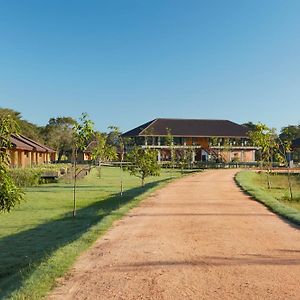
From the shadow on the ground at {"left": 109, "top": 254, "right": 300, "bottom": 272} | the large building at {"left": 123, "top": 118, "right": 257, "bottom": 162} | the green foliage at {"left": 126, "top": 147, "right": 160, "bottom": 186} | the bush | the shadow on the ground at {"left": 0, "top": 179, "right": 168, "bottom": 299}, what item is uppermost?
the large building at {"left": 123, "top": 118, "right": 257, "bottom": 162}

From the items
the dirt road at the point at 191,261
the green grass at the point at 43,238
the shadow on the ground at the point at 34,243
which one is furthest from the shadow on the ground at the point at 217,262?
the shadow on the ground at the point at 34,243

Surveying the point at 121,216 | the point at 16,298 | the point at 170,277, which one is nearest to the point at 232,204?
the point at 121,216

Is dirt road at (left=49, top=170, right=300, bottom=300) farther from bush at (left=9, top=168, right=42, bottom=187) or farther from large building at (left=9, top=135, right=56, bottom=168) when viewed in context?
large building at (left=9, top=135, right=56, bottom=168)

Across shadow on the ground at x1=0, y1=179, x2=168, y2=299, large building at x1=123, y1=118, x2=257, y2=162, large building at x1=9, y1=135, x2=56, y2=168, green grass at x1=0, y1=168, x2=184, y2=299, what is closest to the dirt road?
green grass at x1=0, y1=168, x2=184, y2=299

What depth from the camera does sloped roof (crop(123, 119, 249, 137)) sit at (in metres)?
79.1

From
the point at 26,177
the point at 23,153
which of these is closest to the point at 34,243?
the point at 26,177

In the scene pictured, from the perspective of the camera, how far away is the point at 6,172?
798 centimetres

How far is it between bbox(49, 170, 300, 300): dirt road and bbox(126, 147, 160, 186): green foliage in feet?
46.3

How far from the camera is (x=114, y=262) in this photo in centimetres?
759

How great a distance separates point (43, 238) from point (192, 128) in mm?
70247

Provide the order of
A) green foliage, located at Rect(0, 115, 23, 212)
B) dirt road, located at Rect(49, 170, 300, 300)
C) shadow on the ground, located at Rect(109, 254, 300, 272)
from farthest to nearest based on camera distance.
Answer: green foliage, located at Rect(0, 115, 23, 212) < shadow on the ground, located at Rect(109, 254, 300, 272) < dirt road, located at Rect(49, 170, 300, 300)

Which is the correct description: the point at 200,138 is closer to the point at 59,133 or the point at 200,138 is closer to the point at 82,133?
the point at 59,133

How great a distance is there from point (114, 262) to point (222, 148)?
69.2 m

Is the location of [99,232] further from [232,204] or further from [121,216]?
[232,204]
